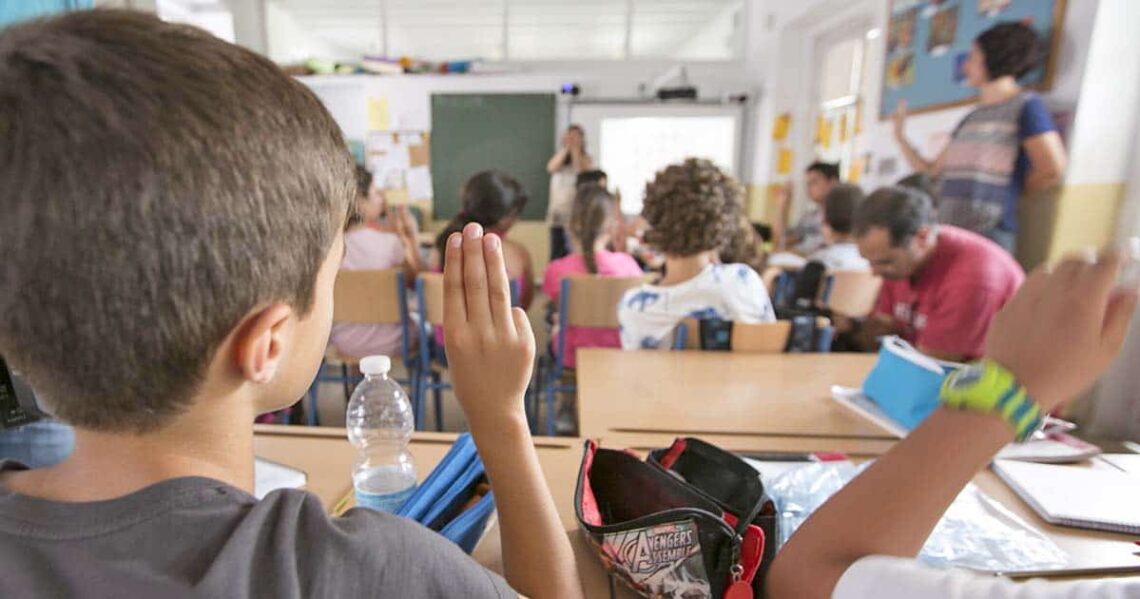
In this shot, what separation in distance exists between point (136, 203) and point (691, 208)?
1624 mm

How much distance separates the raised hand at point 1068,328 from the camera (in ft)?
1.75

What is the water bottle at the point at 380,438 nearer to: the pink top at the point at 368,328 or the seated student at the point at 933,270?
the pink top at the point at 368,328

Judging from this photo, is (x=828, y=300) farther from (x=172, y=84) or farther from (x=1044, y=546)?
(x=172, y=84)

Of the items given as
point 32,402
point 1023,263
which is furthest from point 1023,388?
point 1023,263

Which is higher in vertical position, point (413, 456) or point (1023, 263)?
point (1023, 263)

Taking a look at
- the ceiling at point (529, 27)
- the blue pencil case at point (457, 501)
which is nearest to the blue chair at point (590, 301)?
the blue pencil case at point (457, 501)

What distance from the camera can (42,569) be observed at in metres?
0.41

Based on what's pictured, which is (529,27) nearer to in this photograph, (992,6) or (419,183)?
(419,183)

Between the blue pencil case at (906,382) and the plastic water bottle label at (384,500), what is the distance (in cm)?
90

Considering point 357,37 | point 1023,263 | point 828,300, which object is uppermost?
point 357,37

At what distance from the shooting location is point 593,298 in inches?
87.4

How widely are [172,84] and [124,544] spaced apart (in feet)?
1.04

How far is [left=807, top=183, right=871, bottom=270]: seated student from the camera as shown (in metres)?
2.96

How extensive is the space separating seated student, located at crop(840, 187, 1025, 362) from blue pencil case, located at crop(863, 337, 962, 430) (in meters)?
0.77
